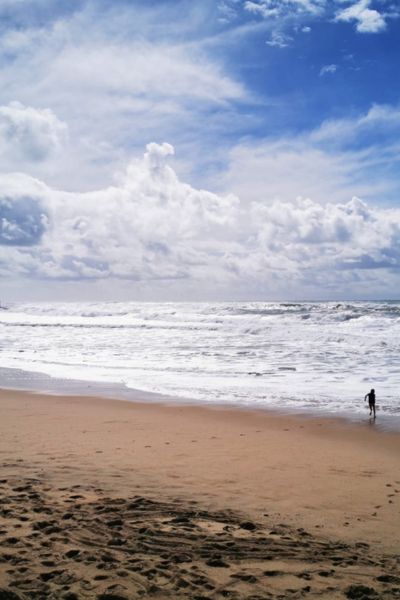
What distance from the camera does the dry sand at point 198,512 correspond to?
4312 mm

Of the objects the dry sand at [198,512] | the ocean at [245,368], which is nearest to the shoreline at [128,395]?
the ocean at [245,368]

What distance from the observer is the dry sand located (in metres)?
4.31

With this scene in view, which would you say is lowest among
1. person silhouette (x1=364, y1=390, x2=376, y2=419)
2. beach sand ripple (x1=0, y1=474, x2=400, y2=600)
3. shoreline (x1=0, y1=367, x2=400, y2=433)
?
beach sand ripple (x1=0, y1=474, x2=400, y2=600)

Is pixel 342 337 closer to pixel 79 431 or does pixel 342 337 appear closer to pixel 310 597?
pixel 79 431

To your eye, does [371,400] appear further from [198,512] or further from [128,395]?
[128,395]

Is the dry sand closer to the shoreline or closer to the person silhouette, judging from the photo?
the shoreline

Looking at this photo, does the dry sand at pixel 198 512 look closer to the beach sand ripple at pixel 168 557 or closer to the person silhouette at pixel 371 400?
the beach sand ripple at pixel 168 557

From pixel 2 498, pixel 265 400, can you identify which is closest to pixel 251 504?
pixel 2 498

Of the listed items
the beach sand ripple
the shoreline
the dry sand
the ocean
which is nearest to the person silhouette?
the shoreline

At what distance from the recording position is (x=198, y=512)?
5.92 meters

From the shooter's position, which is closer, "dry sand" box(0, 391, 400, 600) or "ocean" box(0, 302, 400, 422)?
"dry sand" box(0, 391, 400, 600)

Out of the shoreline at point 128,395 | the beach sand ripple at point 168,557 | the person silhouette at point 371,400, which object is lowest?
the beach sand ripple at point 168,557

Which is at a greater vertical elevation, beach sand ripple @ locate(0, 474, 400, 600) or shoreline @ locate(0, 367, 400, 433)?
shoreline @ locate(0, 367, 400, 433)

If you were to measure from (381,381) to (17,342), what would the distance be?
26478 mm
